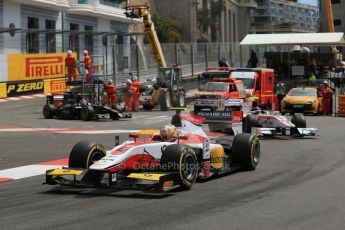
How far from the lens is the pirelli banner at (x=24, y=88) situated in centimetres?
3428

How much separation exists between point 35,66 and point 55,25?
10822 millimetres

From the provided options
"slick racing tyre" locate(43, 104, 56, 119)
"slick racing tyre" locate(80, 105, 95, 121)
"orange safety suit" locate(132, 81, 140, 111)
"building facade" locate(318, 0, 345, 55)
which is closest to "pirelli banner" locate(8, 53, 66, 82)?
"orange safety suit" locate(132, 81, 140, 111)

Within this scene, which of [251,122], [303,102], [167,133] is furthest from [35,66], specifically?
[167,133]

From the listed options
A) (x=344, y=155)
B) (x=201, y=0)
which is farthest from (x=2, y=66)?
(x=201, y=0)

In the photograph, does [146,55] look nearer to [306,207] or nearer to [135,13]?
[135,13]

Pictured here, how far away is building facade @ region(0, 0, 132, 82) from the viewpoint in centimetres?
3788

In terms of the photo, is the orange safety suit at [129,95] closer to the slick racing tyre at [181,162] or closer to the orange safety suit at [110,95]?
the orange safety suit at [110,95]

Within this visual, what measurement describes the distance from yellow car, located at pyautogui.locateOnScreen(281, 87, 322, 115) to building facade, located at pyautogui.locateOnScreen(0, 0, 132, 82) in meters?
11.7

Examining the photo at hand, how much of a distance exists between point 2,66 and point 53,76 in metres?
4.32

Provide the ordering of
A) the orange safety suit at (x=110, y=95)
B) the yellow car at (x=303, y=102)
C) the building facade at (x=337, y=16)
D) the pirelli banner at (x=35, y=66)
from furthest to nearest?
the building facade at (x=337, y=16) → the pirelli banner at (x=35, y=66) → the yellow car at (x=303, y=102) → the orange safety suit at (x=110, y=95)

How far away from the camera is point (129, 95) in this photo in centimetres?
3139

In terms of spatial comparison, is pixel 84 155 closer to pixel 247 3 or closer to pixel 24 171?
pixel 24 171

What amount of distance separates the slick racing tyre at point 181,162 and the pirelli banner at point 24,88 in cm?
2586

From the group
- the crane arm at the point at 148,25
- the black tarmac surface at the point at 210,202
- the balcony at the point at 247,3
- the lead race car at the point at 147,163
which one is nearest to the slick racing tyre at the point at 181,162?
the lead race car at the point at 147,163
